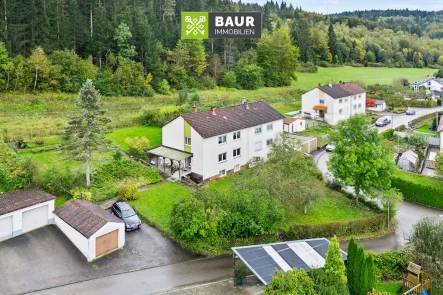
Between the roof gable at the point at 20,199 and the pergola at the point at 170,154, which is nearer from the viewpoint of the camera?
the roof gable at the point at 20,199

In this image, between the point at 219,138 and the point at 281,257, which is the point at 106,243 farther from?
the point at 219,138

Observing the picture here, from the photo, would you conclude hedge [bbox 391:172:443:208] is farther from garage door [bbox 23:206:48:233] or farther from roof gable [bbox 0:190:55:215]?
garage door [bbox 23:206:48:233]

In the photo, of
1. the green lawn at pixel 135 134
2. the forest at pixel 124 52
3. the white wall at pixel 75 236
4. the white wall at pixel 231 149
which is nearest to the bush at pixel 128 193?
the white wall at pixel 75 236

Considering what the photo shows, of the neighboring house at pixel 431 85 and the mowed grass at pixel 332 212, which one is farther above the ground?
the neighboring house at pixel 431 85

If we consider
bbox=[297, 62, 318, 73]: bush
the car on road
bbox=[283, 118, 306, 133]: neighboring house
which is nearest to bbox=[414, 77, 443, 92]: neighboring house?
bbox=[297, 62, 318, 73]: bush

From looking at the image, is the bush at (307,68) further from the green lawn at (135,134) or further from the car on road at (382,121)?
the green lawn at (135,134)

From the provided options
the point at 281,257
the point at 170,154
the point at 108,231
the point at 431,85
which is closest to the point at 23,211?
the point at 108,231

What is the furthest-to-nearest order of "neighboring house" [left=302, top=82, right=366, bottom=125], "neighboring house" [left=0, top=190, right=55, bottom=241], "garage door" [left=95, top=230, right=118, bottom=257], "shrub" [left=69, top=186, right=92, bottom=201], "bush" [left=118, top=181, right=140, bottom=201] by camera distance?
"neighboring house" [left=302, top=82, right=366, bottom=125] → "bush" [left=118, top=181, right=140, bottom=201] → "shrub" [left=69, top=186, right=92, bottom=201] → "neighboring house" [left=0, top=190, right=55, bottom=241] → "garage door" [left=95, top=230, right=118, bottom=257]
